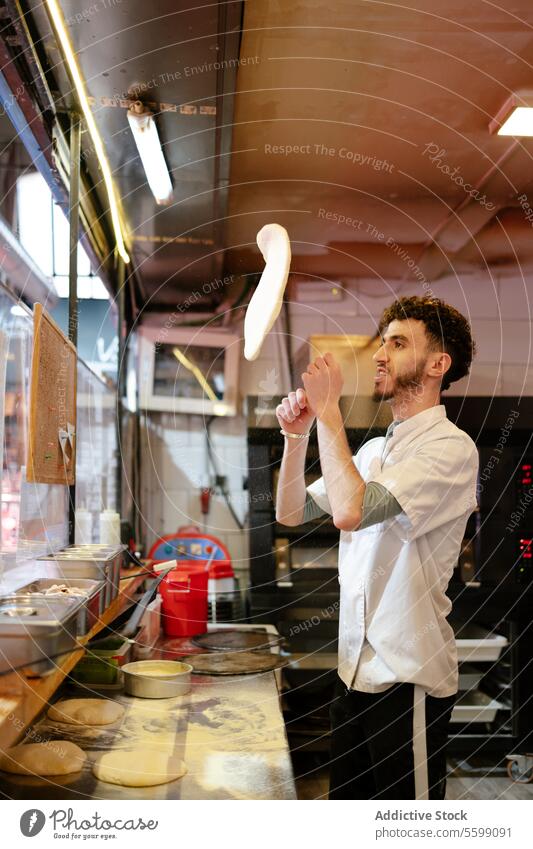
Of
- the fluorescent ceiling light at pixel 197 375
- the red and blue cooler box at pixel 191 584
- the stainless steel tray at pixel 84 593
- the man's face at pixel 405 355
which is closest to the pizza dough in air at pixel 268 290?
the man's face at pixel 405 355

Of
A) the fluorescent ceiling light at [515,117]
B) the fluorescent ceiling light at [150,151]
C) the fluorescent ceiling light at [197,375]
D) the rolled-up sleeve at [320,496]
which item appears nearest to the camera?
the rolled-up sleeve at [320,496]

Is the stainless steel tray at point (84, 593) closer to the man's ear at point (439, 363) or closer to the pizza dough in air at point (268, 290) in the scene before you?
the pizza dough in air at point (268, 290)

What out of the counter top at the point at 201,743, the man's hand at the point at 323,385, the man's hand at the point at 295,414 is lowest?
the counter top at the point at 201,743

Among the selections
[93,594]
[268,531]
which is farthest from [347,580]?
[268,531]

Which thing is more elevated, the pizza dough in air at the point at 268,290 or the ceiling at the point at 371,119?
the ceiling at the point at 371,119

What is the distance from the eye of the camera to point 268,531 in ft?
7.90

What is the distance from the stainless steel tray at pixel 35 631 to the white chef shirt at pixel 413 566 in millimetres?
442

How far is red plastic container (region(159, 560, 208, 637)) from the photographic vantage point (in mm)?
1692

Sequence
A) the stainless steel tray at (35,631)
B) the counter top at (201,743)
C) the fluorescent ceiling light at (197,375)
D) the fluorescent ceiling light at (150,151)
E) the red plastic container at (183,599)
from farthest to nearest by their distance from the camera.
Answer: the fluorescent ceiling light at (197,375)
the red plastic container at (183,599)
the fluorescent ceiling light at (150,151)
the counter top at (201,743)
the stainless steel tray at (35,631)

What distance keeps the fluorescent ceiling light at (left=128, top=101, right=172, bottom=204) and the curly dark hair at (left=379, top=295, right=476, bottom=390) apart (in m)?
0.57

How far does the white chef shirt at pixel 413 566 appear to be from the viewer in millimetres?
1134

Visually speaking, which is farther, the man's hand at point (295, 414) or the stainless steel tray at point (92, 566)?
the stainless steel tray at point (92, 566)
